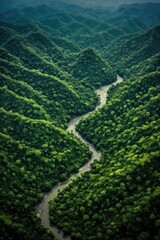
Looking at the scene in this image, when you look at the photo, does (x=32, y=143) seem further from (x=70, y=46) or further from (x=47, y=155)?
(x=70, y=46)

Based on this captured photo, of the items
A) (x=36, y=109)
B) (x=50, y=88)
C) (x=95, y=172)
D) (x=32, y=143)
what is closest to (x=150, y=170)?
(x=95, y=172)

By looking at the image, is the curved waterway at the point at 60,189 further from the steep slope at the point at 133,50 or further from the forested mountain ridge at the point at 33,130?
the steep slope at the point at 133,50

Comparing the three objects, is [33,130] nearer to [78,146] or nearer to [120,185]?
[78,146]

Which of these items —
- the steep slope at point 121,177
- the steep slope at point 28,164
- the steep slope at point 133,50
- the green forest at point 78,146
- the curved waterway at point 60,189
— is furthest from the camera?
the steep slope at point 133,50

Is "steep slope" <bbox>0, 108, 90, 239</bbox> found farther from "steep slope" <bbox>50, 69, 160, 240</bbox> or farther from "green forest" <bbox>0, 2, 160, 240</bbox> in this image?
"steep slope" <bbox>50, 69, 160, 240</bbox>

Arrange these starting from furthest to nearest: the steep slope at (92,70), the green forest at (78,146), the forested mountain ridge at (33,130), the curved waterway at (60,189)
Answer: the steep slope at (92,70) < the curved waterway at (60,189) < the forested mountain ridge at (33,130) < the green forest at (78,146)

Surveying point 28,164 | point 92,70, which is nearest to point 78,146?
point 28,164

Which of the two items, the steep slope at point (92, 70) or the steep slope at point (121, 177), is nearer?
the steep slope at point (121, 177)

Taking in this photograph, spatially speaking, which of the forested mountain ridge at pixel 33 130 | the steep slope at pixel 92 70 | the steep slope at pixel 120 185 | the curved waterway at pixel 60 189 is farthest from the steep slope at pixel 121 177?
the steep slope at pixel 92 70
